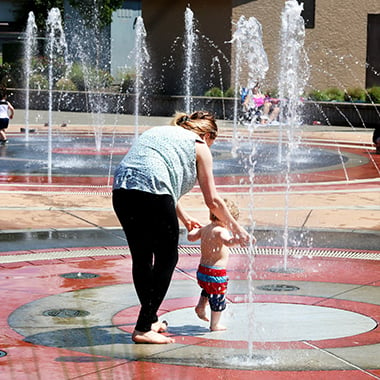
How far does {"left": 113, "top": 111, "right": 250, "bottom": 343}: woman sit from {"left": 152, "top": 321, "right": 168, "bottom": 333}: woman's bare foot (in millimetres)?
64

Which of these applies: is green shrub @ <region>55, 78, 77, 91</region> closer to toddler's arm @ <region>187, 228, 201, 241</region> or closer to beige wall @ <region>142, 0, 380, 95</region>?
beige wall @ <region>142, 0, 380, 95</region>

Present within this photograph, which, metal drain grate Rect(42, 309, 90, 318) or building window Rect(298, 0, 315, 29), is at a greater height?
building window Rect(298, 0, 315, 29)

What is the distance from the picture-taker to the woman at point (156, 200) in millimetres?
5625

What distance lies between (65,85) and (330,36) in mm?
11404

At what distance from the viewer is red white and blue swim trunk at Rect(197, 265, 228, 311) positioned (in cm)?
603

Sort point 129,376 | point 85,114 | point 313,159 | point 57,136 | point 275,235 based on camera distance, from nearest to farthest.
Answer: point 129,376 → point 275,235 → point 313,159 → point 57,136 → point 85,114

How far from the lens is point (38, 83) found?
39.7m

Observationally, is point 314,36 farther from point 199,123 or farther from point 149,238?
point 149,238

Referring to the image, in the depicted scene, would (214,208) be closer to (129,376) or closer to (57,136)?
(129,376)

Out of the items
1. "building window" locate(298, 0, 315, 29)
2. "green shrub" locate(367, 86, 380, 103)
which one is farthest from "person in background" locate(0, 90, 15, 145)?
"building window" locate(298, 0, 315, 29)

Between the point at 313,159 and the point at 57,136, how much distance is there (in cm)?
824

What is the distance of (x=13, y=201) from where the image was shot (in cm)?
1254

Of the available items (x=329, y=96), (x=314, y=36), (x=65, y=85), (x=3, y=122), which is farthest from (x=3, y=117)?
(x=314, y=36)


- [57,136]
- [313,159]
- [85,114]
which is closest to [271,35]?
[85,114]
